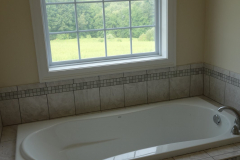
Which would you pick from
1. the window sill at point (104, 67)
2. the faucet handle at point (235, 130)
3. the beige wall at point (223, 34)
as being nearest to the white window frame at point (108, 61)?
the window sill at point (104, 67)

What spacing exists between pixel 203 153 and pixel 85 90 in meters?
1.24

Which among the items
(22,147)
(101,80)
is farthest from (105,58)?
(22,147)

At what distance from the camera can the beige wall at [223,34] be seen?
8.09ft

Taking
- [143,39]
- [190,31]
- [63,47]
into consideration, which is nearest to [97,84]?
[63,47]

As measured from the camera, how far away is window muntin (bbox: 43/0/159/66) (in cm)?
261

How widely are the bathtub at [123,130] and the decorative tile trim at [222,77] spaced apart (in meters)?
0.28

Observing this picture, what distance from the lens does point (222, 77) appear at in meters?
2.71

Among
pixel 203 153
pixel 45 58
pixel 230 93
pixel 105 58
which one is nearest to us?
pixel 203 153

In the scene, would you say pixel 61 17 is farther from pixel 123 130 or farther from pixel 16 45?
pixel 123 130

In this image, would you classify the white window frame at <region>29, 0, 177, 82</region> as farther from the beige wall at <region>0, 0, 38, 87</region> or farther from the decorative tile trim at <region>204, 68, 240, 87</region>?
the decorative tile trim at <region>204, 68, 240, 87</region>

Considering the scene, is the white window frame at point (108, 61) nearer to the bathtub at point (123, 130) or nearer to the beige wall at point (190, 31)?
the beige wall at point (190, 31)

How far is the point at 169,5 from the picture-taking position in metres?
2.70

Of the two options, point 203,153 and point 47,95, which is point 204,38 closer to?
point 203,153

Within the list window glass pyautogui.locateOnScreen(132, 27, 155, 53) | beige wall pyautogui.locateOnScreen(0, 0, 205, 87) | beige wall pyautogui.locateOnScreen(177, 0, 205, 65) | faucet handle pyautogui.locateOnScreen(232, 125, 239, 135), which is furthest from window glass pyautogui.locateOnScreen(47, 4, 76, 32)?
faucet handle pyautogui.locateOnScreen(232, 125, 239, 135)
